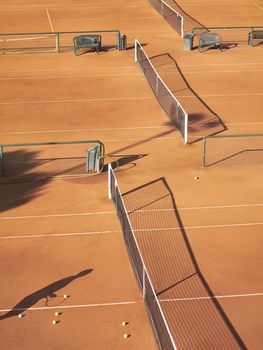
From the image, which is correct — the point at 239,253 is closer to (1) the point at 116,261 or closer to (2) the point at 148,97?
(1) the point at 116,261

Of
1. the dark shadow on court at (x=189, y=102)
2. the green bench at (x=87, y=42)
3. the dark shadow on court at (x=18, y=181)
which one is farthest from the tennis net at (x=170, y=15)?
the dark shadow on court at (x=18, y=181)

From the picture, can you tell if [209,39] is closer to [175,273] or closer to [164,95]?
[164,95]

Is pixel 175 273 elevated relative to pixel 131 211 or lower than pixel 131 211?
elevated

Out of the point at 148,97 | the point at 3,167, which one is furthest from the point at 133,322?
the point at 148,97

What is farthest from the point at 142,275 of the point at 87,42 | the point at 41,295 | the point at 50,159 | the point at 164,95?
the point at 87,42

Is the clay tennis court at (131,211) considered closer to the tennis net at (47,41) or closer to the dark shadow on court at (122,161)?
the dark shadow on court at (122,161)
